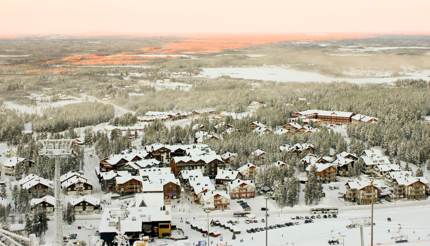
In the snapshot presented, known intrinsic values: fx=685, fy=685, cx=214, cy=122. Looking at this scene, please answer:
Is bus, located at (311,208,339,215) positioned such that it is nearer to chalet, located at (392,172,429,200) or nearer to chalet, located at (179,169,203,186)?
chalet, located at (392,172,429,200)

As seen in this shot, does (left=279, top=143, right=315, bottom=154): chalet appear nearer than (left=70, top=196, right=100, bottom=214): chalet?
No

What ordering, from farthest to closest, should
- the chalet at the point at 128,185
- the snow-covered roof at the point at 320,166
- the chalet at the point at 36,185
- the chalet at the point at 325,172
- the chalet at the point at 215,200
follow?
the snow-covered roof at the point at 320,166 < the chalet at the point at 325,172 < the chalet at the point at 128,185 < the chalet at the point at 36,185 < the chalet at the point at 215,200

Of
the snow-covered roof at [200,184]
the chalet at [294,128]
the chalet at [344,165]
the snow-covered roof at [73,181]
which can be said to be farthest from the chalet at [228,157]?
the chalet at [294,128]

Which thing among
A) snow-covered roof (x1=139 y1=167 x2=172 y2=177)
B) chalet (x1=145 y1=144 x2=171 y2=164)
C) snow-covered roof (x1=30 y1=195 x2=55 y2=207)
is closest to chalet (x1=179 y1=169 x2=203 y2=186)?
snow-covered roof (x1=139 y1=167 x2=172 y2=177)

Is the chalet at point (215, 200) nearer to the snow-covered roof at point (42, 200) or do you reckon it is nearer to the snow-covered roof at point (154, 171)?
the snow-covered roof at point (154, 171)

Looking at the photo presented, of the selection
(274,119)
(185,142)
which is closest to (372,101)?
(274,119)
